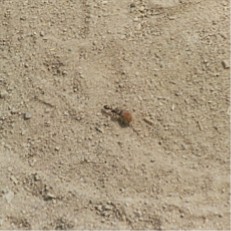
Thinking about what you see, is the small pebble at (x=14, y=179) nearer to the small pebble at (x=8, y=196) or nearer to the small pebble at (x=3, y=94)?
the small pebble at (x=8, y=196)

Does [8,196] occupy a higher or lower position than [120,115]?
lower

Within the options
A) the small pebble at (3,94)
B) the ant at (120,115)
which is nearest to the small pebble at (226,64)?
the ant at (120,115)

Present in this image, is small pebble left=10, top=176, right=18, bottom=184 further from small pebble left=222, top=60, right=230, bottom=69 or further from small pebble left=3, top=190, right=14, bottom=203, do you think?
small pebble left=222, top=60, right=230, bottom=69

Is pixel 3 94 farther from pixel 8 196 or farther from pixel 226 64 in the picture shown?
pixel 226 64

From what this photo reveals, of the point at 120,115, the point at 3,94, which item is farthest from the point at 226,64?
the point at 3,94

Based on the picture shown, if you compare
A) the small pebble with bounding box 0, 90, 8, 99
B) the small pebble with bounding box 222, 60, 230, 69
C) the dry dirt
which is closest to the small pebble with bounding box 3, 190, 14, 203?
the dry dirt

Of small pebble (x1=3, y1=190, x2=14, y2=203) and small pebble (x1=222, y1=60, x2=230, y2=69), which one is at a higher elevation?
small pebble (x1=222, y1=60, x2=230, y2=69)

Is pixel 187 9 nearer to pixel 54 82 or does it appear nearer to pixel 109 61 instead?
pixel 109 61

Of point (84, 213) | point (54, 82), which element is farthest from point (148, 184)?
point (54, 82)
